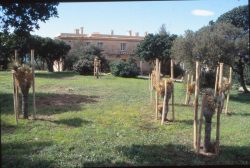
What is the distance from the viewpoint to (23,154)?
227 inches

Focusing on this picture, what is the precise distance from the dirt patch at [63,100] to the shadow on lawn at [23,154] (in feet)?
9.13

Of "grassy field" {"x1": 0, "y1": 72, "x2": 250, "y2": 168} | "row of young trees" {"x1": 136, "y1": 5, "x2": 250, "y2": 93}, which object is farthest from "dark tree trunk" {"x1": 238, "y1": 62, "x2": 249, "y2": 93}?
"grassy field" {"x1": 0, "y1": 72, "x2": 250, "y2": 168}

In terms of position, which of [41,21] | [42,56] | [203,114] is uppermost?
[41,21]

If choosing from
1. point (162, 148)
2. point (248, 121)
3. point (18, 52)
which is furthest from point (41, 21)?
point (248, 121)

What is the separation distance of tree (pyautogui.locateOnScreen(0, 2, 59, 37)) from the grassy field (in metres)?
1.12

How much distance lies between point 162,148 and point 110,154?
0.95 meters

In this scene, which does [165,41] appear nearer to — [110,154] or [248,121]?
[248,121]

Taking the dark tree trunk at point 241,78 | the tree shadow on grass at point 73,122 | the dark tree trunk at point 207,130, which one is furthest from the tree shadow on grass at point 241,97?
the tree shadow on grass at point 73,122

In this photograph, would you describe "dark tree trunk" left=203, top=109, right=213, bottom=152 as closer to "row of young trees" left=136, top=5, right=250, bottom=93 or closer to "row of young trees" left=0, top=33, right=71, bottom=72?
"row of young trees" left=136, top=5, right=250, bottom=93

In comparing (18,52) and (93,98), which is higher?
(18,52)

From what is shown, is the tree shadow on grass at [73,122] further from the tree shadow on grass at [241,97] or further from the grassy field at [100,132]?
the tree shadow on grass at [241,97]

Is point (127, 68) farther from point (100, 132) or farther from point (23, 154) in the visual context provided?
point (23, 154)

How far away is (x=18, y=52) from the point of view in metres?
6.01

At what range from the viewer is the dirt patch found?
30.2ft
